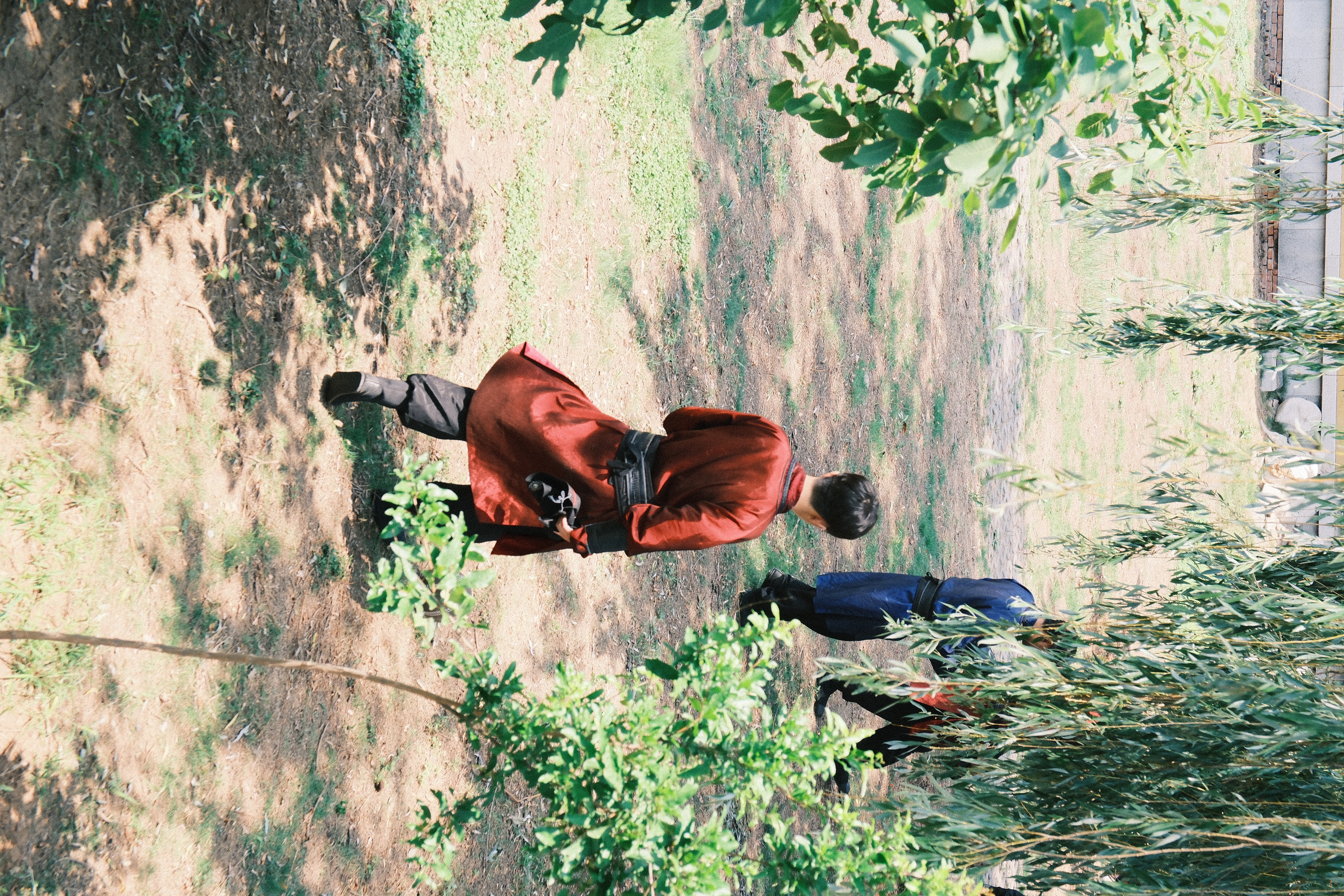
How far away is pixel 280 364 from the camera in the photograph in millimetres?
3963

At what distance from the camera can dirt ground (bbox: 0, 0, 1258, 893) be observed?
10.5 ft

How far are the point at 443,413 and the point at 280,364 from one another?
0.73 metres

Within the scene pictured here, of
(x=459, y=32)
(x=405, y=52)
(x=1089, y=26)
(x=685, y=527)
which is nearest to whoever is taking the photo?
(x=1089, y=26)

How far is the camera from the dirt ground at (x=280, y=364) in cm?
319

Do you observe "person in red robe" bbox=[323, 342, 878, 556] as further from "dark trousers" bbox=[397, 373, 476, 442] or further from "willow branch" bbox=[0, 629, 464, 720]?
"willow branch" bbox=[0, 629, 464, 720]

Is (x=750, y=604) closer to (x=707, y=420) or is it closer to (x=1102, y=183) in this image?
(x=707, y=420)

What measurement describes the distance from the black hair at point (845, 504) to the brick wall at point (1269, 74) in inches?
482

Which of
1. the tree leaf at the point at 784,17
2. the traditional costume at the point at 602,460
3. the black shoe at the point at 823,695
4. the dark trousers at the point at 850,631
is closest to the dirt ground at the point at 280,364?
the dark trousers at the point at 850,631

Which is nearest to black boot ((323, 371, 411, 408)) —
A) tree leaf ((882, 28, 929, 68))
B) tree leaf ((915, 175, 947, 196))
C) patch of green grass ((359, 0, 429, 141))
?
patch of green grass ((359, 0, 429, 141))

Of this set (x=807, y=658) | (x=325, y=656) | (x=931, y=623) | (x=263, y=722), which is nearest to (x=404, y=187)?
(x=325, y=656)

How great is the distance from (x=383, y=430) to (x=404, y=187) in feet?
4.12

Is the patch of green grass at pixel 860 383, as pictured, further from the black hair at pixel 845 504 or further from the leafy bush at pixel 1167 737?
the black hair at pixel 845 504

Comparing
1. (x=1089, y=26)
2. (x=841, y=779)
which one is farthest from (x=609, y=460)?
(x=841, y=779)

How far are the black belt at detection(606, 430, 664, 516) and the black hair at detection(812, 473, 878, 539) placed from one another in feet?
2.41
